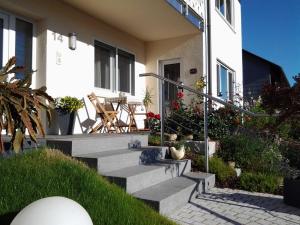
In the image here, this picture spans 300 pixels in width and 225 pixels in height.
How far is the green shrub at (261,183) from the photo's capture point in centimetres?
596

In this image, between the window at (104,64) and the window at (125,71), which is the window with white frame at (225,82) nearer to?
the window at (125,71)

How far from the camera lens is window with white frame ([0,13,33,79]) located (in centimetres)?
666

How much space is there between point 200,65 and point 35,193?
728 cm

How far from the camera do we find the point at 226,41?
40.2ft

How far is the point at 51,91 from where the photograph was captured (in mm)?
7348

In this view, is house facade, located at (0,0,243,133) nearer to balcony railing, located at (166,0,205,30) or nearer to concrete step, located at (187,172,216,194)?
balcony railing, located at (166,0,205,30)

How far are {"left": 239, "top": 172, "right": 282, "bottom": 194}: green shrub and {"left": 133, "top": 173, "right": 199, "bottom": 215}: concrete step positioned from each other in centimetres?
111

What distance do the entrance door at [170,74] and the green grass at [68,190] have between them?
679 centimetres

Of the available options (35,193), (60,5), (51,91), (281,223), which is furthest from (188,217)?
(60,5)

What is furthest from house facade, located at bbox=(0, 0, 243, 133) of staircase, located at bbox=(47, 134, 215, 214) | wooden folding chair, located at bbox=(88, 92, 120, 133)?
staircase, located at bbox=(47, 134, 215, 214)

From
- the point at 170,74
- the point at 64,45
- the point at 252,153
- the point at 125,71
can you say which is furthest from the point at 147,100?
the point at 252,153

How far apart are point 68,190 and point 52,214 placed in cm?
134

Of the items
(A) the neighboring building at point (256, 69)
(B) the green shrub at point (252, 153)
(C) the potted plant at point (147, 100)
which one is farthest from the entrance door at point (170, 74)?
(A) the neighboring building at point (256, 69)

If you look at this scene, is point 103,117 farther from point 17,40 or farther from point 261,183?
point 261,183
